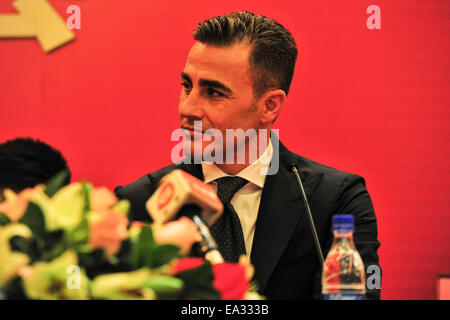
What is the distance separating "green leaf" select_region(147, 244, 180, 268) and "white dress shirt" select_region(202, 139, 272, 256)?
83 centimetres

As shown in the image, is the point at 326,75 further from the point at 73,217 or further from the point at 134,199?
the point at 73,217

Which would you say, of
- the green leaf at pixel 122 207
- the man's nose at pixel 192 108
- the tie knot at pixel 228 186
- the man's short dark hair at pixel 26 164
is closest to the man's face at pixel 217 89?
the man's nose at pixel 192 108

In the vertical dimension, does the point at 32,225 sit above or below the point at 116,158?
above

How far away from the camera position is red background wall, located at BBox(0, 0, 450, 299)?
7.39 feet

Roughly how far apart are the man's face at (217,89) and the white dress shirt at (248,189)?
0.31ft

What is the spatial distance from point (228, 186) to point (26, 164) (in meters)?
0.48

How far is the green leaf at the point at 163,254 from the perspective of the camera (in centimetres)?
66

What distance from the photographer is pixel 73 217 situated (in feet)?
2.18

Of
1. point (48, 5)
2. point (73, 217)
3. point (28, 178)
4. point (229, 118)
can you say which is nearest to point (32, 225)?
point (73, 217)

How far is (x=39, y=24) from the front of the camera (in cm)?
236

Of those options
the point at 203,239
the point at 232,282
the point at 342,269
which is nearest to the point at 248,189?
the point at 342,269

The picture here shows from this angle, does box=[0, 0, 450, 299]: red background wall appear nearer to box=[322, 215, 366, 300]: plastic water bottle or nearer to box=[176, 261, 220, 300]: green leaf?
box=[322, 215, 366, 300]: plastic water bottle

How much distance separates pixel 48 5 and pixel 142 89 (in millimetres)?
474

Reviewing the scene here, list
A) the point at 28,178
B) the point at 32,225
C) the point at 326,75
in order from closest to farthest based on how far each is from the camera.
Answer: the point at 32,225 → the point at 28,178 → the point at 326,75
